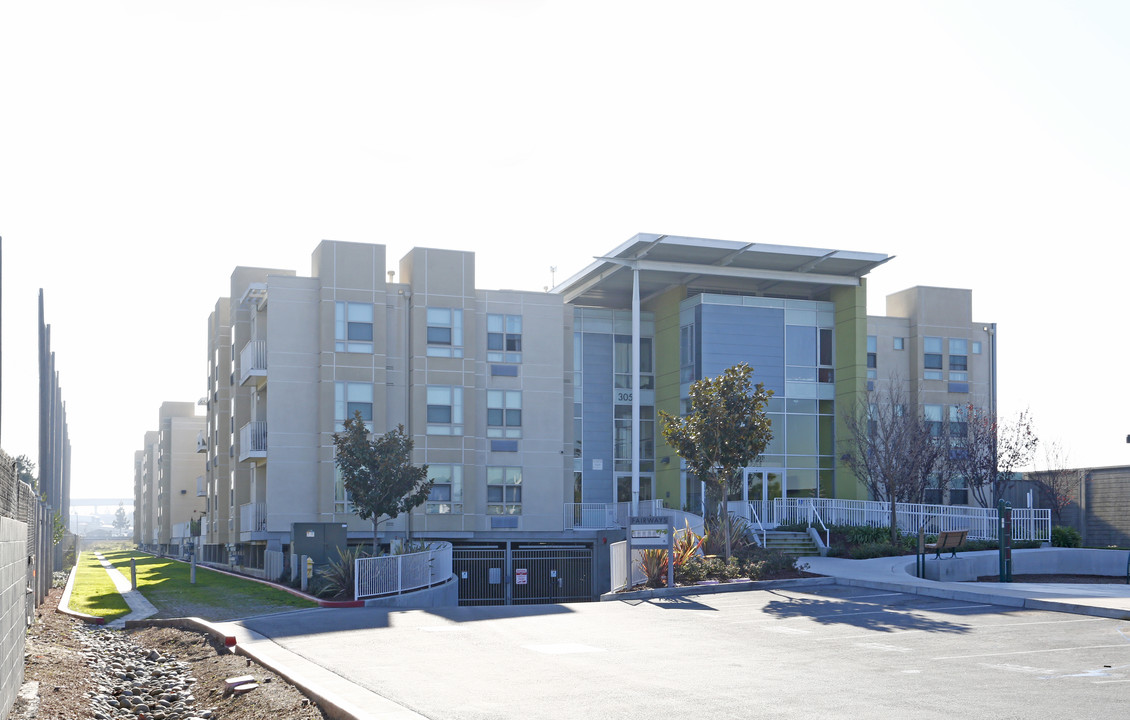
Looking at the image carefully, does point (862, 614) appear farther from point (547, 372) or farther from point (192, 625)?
point (547, 372)

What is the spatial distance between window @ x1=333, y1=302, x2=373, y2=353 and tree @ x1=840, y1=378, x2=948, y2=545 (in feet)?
59.6

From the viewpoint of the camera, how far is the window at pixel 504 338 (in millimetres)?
41969

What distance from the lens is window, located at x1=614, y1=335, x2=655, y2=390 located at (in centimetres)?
4678

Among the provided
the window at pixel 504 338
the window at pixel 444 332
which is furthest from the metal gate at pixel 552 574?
the window at pixel 444 332

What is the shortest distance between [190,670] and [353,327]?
81.5 feet

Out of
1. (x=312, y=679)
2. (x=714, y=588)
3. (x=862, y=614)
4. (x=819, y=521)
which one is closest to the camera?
(x=312, y=679)

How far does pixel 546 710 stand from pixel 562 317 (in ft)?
110

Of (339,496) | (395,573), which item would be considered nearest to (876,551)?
(395,573)

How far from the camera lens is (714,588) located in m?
23.4

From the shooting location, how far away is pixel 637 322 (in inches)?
1660

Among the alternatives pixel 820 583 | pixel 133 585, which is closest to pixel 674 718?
pixel 820 583

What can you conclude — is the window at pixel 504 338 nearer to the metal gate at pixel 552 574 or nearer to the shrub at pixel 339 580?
the metal gate at pixel 552 574

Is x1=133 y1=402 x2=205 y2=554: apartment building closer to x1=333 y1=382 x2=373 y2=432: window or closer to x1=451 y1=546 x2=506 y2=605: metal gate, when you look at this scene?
x1=333 y1=382 x2=373 y2=432: window

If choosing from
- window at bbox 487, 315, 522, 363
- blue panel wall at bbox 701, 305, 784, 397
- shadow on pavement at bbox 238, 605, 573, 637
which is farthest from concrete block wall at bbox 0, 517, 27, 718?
blue panel wall at bbox 701, 305, 784, 397
